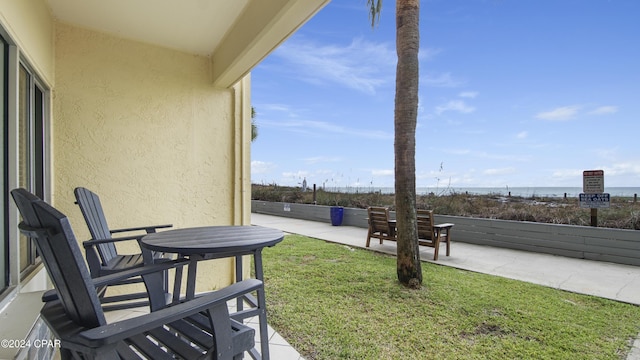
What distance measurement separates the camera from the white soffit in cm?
242

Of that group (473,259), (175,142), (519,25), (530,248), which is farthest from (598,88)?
(175,142)

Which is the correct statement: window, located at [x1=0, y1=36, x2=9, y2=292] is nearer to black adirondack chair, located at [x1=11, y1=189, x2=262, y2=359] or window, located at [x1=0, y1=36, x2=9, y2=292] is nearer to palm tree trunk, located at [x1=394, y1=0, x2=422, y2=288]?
black adirondack chair, located at [x1=11, y1=189, x2=262, y2=359]

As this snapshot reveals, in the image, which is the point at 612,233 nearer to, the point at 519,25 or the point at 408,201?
the point at 408,201

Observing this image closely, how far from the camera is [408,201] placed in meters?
3.53

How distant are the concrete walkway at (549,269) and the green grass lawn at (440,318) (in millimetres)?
326

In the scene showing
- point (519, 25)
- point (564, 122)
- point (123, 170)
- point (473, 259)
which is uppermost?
point (519, 25)

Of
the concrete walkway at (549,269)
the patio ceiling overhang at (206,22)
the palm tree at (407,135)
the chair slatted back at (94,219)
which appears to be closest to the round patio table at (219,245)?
the chair slatted back at (94,219)

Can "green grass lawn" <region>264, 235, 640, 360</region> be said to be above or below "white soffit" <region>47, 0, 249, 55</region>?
below

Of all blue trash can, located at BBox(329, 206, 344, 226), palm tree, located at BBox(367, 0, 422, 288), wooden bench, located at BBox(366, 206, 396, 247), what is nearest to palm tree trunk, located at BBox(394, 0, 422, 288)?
palm tree, located at BBox(367, 0, 422, 288)

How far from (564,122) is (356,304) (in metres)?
16.8

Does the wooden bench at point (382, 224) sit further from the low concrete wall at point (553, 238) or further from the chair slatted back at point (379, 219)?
the low concrete wall at point (553, 238)

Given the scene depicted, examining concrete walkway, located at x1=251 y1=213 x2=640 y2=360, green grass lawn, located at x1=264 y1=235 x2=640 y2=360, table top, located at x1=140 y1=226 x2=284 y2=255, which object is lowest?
concrete walkway, located at x1=251 y1=213 x2=640 y2=360

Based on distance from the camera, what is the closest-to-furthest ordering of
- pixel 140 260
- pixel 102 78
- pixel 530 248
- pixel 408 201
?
pixel 140 260, pixel 102 78, pixel 408 201, pixel 530 248

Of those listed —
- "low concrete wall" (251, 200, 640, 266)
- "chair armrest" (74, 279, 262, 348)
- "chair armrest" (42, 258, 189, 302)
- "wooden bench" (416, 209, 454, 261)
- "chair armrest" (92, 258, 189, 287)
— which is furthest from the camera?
"wooden bench" (416, 209, 454, 261)
